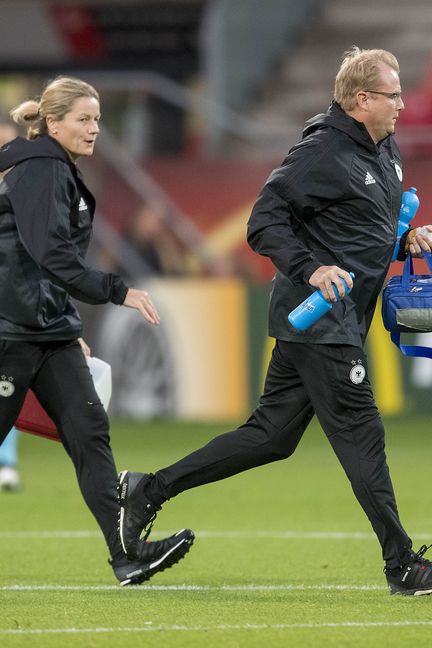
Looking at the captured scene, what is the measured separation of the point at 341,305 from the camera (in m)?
6.88

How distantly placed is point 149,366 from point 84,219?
10.1m

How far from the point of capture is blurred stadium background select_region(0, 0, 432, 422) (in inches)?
683

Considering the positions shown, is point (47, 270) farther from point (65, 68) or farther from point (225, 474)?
point (65, 68)

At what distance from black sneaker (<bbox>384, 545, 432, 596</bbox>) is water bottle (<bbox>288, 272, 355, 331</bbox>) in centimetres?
113

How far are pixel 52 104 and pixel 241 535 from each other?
3311 mm

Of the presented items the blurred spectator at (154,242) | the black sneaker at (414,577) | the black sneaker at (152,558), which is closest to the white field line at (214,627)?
the black sneaker at (414,577)

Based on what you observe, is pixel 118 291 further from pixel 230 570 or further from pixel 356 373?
pixel 230 570

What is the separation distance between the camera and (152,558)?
7.30 meters

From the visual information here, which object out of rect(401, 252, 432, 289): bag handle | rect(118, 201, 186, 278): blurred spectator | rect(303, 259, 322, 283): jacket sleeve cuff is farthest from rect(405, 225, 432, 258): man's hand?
rect(118, 201, 186, 278): blurred spectator

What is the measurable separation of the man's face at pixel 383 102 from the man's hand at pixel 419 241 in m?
0.58

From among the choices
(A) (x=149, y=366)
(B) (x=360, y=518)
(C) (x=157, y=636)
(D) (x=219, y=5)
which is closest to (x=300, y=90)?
(D) (x=219, y=5)

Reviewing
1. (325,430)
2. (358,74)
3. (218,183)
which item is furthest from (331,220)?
(218,183)

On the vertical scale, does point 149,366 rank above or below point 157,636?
below

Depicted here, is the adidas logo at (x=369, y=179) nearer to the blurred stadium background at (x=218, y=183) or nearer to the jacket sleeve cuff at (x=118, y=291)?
the jacket sleeve cuff at (x=118, y=291)
